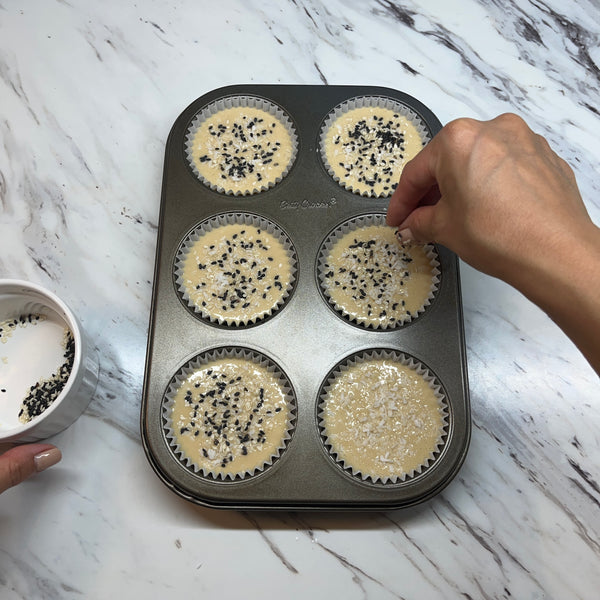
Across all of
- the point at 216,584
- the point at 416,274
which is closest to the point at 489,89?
the point at 416,274

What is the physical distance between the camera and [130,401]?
1.61 meters

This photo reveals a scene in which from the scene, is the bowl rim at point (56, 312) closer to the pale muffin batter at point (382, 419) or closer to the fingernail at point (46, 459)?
the fingernail at point (46, 459)

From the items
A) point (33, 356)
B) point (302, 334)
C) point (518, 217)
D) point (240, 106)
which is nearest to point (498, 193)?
point (518, 217)

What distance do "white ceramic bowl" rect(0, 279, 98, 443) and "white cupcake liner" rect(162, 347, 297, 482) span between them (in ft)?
0.82

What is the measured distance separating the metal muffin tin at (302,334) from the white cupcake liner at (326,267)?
2 cm

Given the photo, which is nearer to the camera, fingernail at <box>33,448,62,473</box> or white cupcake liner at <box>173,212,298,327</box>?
fingernail at <box>33,448,62,473</box>

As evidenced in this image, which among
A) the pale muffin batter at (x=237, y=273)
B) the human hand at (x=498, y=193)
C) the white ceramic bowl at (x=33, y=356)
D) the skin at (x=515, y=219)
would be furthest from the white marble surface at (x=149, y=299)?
the human hand at (x=498, y=193)

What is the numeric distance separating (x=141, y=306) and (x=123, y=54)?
994mm

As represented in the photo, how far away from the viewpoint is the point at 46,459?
141 cm

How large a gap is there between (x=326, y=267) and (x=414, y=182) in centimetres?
41

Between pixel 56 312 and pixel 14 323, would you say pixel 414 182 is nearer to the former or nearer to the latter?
pixel 56 312

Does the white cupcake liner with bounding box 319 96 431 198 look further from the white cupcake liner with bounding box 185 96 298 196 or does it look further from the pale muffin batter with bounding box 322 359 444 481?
the pale muffin batter with bounding box 322 359 444 481

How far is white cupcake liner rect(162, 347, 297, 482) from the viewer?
1435mm

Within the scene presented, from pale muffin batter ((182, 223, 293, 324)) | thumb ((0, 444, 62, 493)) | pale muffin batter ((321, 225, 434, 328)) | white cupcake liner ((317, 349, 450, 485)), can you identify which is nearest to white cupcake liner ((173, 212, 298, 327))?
pale muffin batter ((182, 223, 293, 324))
